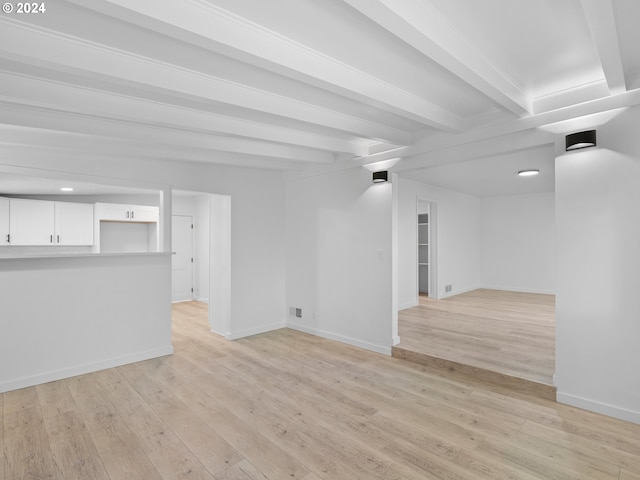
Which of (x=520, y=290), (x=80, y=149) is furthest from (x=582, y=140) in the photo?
(x=520, y=290)

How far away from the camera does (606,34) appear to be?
1832 millimetres

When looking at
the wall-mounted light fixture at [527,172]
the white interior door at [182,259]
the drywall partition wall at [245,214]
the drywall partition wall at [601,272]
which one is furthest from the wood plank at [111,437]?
the wall-mounted light fixture at [527,172]

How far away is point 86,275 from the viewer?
3773mm

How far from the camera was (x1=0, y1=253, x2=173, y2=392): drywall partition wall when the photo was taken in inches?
133

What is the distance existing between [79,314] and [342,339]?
3190mm

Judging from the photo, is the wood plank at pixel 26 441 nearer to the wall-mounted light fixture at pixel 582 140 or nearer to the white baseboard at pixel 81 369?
the white baseboard at pixel 81 369

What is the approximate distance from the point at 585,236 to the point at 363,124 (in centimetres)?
218

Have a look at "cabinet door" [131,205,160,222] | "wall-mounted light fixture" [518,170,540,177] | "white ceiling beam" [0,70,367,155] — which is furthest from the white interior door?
"wall-mounted light fixture" [518,170,540,177]

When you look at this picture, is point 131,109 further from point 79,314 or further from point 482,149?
point 482,149

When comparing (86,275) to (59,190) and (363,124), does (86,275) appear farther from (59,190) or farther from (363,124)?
(363,124)

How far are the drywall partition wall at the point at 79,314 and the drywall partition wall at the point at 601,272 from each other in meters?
4.30

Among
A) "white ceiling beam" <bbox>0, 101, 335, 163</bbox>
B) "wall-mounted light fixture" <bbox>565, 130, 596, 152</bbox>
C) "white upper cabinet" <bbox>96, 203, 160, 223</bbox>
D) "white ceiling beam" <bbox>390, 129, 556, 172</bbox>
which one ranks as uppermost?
"white ceiling beam" <bbox>0, 101, 335, 163</bbox>

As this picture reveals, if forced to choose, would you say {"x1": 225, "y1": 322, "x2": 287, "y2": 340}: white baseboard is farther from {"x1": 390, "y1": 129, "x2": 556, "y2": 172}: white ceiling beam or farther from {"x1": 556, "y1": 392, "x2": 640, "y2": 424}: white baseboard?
{"x1": 556, "y1": 392, "x2": 640, "y2": 424}: white baseboard

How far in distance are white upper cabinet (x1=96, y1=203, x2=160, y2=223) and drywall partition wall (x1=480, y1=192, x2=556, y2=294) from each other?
7.48 metres
